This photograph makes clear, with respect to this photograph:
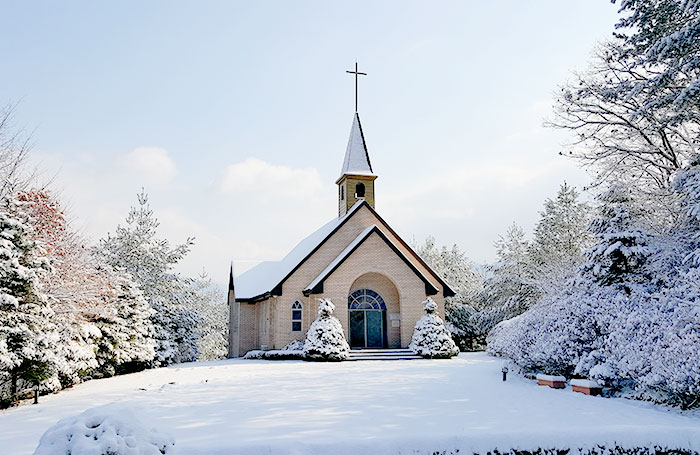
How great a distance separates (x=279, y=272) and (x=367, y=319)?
20.2 feet

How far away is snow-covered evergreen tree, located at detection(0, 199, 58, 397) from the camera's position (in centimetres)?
1105

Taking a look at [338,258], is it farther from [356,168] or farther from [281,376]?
[281,376]

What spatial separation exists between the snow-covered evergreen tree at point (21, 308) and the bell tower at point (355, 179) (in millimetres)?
17585

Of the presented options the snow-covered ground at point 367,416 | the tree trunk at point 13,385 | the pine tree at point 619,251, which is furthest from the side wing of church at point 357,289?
the tree trunk at point 13,385

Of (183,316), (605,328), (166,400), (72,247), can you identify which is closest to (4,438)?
(166,400)

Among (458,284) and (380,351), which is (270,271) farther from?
(458,284)

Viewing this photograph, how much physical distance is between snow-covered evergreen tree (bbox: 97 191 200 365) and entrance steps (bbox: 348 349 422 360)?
30.0ft

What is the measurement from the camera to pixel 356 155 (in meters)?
29.2

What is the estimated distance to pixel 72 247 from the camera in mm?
17328

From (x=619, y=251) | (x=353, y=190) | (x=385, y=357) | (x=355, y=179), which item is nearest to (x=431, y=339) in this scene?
(x=385, y=357)

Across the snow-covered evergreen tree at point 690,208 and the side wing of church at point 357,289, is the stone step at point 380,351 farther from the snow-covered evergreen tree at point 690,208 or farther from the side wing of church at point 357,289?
the snow-covered evergreen tree at point 690,208

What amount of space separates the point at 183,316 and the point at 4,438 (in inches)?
773

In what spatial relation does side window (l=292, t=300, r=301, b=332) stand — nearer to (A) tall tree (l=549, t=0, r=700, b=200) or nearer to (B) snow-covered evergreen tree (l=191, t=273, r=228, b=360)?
(A) tall tree (l=549, t=0, r=700, b=200)

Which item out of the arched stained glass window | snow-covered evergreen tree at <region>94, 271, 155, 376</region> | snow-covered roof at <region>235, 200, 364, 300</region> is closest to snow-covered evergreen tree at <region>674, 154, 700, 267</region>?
the arched stained glass window
